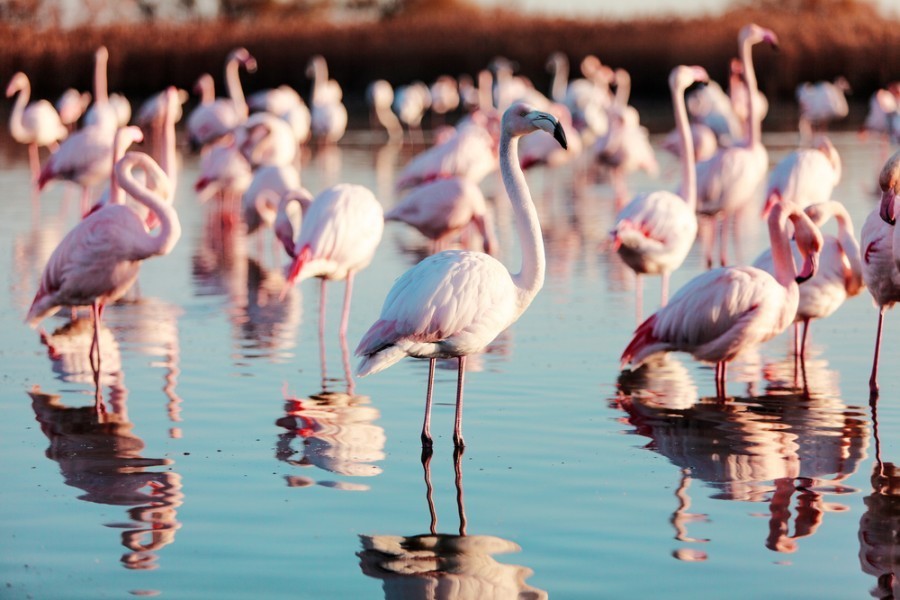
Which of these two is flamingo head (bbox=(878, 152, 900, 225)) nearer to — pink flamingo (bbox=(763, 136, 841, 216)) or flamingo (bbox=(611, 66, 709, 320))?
flamingo (bbox=(611, 66, 709, 320))

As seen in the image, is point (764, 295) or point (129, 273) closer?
point (764, 295)

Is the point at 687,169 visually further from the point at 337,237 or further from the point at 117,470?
the point at 117,470

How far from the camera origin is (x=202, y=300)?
1045 centimetres

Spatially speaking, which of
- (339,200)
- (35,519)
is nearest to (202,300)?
(339,200)

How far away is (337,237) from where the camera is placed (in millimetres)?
8961

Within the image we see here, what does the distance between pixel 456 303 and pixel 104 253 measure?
3.04 meters

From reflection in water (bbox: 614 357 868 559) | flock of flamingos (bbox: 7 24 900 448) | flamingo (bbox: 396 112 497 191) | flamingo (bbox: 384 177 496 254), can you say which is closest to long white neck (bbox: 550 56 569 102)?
flock of flamingos (bbox: 7 24 900 448)

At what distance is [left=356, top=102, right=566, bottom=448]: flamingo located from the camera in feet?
18.8

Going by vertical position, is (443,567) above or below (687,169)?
below

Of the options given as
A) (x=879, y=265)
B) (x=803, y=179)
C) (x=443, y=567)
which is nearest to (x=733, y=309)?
(x=879, y=265)

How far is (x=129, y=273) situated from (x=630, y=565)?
4435 mm

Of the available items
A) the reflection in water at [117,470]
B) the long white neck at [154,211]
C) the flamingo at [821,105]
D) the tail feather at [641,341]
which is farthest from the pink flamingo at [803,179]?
the flamingo at [821,105]

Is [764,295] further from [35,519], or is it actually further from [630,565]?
[35,519]

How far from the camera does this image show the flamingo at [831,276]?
303 inches
